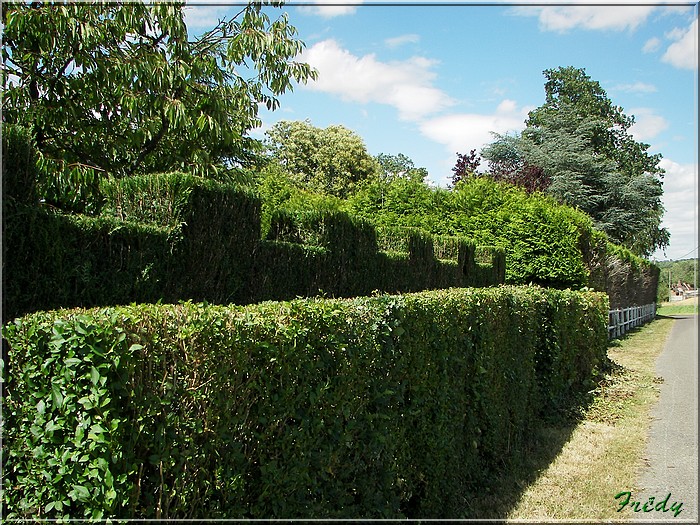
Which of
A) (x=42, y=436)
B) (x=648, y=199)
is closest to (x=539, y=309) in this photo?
(x=42, y=436)

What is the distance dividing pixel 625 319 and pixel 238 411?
26230 mm

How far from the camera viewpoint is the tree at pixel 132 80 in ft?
28.0

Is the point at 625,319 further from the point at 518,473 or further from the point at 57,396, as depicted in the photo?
the point at 57,396

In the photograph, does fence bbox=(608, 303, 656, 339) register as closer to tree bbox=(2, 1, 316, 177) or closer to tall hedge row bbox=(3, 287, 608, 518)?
tree bbox=(2, 1, 316, 177)

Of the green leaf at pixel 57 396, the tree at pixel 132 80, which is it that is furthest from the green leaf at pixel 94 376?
the tree at pixel 132 80

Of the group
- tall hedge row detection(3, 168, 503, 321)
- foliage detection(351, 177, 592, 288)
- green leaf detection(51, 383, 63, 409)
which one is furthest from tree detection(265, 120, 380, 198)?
green leaf detection(51, 383, 63, 409)

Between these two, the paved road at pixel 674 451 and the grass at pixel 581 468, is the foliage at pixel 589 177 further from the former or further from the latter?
the grass at pixel 581 468

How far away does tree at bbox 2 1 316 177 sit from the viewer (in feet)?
28.0

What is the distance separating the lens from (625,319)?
25812 mm

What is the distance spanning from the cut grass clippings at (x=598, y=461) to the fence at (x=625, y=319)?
10203 millimetres

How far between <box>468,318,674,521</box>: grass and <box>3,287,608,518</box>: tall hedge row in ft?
2.12

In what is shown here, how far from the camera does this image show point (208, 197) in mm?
5699

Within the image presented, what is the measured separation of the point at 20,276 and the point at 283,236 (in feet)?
15.8

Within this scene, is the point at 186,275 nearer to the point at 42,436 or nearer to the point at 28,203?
the point at 28,203
